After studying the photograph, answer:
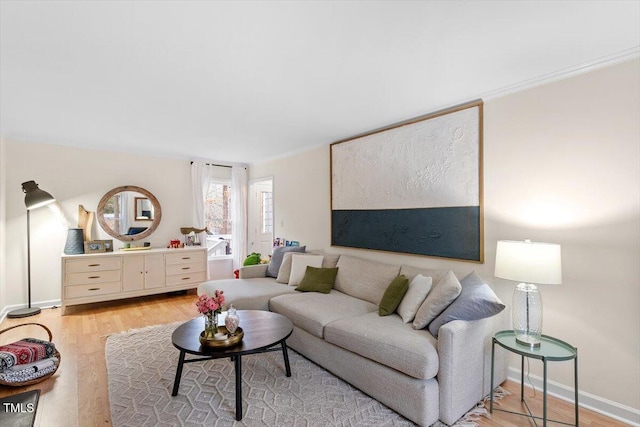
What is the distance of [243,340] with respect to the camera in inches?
87.8

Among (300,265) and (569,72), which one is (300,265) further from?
(569,72)

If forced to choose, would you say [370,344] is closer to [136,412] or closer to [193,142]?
[136,412]

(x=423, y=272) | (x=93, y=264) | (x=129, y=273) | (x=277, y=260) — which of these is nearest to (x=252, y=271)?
(x=277, y=260)

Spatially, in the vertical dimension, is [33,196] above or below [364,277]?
above

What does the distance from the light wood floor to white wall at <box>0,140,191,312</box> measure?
476 millimetres

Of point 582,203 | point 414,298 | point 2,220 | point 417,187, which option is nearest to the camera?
point 582,203

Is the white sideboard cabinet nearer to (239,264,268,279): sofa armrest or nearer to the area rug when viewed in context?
(239,264,268,279): sofa armrest

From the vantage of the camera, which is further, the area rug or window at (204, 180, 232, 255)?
window at (204, 180, 232, 255)

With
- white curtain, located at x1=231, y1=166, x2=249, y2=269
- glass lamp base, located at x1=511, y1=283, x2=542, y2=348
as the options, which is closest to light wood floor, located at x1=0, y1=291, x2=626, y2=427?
glass lamp base, located at x1=511, y1=283, x2=542, y2=348

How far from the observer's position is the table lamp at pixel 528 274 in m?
1.97

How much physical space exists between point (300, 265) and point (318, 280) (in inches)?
16.7

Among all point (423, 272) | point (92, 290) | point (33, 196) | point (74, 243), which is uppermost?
point (33, 196)

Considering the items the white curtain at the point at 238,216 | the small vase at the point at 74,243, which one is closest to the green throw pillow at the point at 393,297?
the white curtain at the point at 238,216

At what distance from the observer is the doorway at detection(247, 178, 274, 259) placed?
621cm
